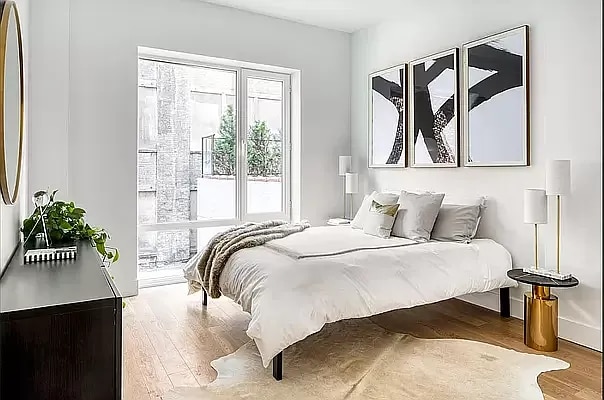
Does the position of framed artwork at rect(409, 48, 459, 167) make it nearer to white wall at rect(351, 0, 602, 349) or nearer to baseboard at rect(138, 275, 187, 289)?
white wall at rect(351, 0, 602, 349)

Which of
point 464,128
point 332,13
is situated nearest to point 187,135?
point 332,13

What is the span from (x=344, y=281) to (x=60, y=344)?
1.66 m

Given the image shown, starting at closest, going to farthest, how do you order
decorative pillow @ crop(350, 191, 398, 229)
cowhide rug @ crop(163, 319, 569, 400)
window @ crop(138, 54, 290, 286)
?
cowhide rug @ crop(163, 319, 569, 400) < decorative pillow @ crop(350, 191, 398, 229) < window @ crop(138, 54, 290, 286)

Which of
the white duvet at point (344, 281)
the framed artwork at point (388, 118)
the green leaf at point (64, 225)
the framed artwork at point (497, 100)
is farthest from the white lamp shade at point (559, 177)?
the green leaf at point (64, 225)

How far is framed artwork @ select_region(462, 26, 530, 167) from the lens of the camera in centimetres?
352

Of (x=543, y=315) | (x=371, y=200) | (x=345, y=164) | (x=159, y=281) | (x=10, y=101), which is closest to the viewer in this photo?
(x=10, y=101)

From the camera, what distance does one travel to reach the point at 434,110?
4352mm

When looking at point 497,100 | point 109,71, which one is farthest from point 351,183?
point 109,71

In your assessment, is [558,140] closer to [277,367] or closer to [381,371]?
[381,371]

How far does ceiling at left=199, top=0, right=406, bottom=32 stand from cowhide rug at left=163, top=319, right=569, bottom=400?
325 centimetres

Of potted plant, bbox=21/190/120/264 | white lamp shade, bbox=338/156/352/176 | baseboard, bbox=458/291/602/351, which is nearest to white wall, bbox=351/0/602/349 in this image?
baseboard, bbox=458/291/602/351

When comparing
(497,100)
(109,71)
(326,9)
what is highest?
(326,9)

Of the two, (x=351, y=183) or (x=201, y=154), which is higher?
(x=201, y=154)

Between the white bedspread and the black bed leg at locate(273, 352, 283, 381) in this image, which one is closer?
the black bed leg at locate(273, 352, 283, 381)
